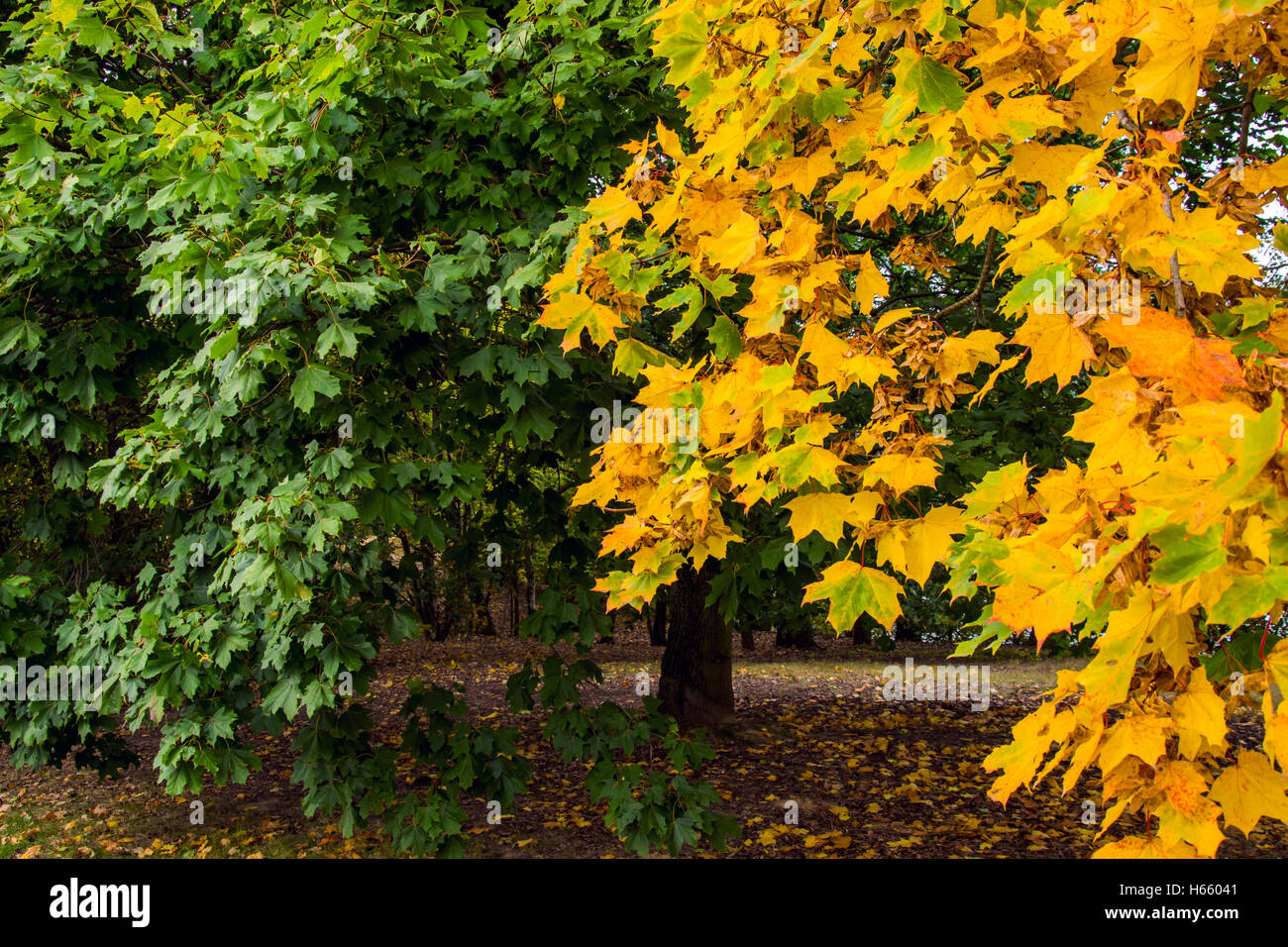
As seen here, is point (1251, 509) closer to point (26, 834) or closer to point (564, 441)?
point (564, 441)

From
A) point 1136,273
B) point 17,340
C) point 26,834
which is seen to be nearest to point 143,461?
point 17,340

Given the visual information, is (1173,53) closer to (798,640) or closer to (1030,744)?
(1030,744)

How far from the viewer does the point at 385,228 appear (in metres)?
4.52

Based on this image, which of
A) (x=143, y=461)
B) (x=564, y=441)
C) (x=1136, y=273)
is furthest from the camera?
(x=564, y=441)

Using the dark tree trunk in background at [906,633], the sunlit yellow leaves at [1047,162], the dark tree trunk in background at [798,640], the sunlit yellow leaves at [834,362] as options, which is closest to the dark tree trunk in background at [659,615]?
the dark tree trunk in background at [798,640]

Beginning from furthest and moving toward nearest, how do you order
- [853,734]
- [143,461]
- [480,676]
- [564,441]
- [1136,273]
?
1. [480,676]
2. [853,734]
3. [564,441]
4. [143,461]
5. [1136,273]

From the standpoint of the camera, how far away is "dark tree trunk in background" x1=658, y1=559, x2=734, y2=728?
27.9ft

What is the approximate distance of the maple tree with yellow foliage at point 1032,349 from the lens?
1.42 m

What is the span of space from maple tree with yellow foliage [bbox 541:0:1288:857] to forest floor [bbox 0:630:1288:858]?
2.67 metres

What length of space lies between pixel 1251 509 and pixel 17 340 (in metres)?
4.78

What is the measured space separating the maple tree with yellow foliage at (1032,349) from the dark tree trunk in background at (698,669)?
574cm

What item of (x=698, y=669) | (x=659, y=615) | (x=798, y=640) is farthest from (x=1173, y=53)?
(x=798, y=640)

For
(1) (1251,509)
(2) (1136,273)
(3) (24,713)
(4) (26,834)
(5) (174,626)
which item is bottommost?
(4) (26,834)

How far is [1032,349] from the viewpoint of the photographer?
1969 millimetres
